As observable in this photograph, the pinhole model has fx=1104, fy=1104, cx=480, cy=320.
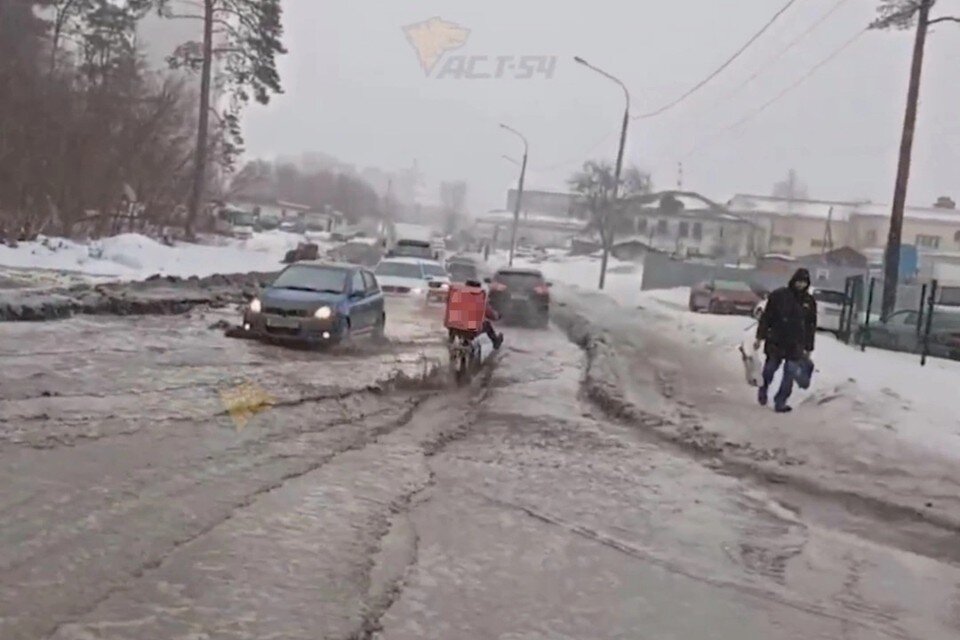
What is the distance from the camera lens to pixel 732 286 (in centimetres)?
3881

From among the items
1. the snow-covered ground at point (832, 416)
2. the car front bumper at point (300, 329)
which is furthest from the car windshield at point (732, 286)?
the car front bumper at point (300, 329)

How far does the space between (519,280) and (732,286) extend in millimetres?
14127

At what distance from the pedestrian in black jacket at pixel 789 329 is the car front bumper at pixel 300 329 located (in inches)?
245

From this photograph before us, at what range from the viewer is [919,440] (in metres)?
11.2

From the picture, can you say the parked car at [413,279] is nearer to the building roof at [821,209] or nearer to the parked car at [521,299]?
the parked car at [521,299]

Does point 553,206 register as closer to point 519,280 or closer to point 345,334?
point 519,280

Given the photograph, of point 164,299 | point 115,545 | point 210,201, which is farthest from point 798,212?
point 115,545

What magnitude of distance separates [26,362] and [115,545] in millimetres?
7424

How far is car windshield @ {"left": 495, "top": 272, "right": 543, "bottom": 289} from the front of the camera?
88.5 feet

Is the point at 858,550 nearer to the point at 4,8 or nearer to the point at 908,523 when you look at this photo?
the point at 908,523

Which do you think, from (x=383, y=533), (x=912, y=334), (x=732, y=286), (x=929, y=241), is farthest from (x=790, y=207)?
(x=383, y=533)

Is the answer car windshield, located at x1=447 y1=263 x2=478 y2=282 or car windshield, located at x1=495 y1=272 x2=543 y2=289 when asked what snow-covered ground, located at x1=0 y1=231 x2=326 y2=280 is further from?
car windshield, located at x1=495 y1=272 x2=543 y2=289

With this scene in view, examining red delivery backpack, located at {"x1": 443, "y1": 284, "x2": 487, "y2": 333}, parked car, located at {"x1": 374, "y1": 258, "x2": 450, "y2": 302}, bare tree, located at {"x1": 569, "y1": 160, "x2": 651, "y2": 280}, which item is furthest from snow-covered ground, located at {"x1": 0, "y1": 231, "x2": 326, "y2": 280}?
bare tree, located at {"x1": 569, "y1": 160, "x2": 651, "y2": 280}

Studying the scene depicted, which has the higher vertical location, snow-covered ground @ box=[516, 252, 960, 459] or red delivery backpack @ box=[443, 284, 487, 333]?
red delivery backpack @ box=[443, 284, 487, 333]
